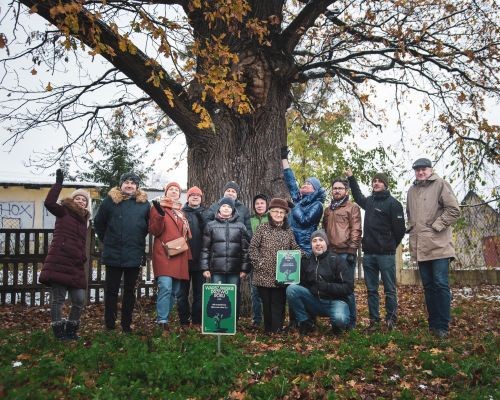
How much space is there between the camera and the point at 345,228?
23.4 feet

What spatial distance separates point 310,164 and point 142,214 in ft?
58.2

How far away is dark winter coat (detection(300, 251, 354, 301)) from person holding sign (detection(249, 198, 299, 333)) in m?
0.35

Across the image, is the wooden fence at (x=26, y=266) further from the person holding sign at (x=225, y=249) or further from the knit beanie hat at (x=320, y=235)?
the knit beanie hat at (x=320, y=235)

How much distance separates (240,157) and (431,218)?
3.25 metres

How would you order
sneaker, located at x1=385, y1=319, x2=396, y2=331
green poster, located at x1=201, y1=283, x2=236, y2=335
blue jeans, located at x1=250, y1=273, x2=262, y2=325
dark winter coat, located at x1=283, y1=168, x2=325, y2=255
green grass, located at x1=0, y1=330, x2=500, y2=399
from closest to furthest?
green grass, located at x1=0, y1=330, x2=500, y2=399
green poster, located at x1=201, y1=283, x2=236, y2=335
sneaker, located at x1=385, y1=319, x2=396, y2=331
dark winter coat, located at x1=283, y1=168, x2=325, y2=255
blue jeans, located at x1=250, y1=273, x2=262, y2=325

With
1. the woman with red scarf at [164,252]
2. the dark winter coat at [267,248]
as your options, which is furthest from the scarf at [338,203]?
the woman with red scarf at [164,252]

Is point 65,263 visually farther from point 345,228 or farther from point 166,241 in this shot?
point 345,228

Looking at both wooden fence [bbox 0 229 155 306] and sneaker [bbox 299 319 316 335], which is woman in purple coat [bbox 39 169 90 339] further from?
wooden fence [bbox 0 229 155 306]

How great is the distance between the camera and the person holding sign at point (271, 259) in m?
6.74

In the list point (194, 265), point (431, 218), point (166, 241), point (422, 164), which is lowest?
point (194, 265)

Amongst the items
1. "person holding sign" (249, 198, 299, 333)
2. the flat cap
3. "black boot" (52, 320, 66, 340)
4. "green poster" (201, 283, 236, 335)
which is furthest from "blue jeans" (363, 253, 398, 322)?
"black boot" (52, 320, 66, 340)

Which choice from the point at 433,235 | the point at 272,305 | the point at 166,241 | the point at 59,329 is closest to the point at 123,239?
the point at 166,241

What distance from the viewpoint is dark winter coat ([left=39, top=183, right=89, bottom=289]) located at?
595cm

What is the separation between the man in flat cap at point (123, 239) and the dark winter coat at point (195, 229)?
82 centimetres
